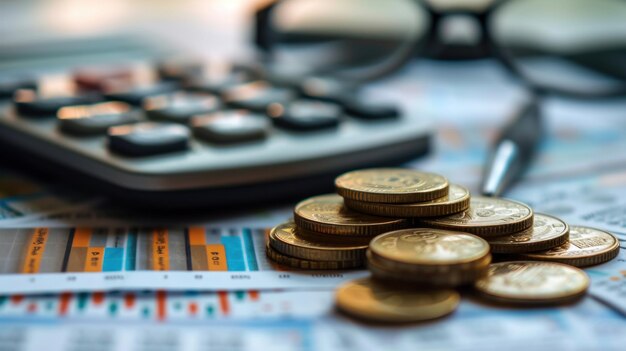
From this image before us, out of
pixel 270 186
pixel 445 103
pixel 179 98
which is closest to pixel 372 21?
pixel 445 103

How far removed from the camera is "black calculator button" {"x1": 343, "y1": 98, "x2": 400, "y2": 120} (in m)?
0.62

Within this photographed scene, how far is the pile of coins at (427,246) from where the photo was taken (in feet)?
1.22

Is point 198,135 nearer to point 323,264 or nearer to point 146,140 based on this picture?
point 146,140

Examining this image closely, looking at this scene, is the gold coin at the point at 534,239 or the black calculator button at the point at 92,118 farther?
the black calculator button at the point at 92,118

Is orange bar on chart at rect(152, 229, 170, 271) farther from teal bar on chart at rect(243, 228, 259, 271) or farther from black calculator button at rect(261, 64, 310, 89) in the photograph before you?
black calculator button at rect(261, 64, 310, 89)

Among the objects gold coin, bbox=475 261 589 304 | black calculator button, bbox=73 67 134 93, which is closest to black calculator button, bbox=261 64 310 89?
black calculator button, bbox=73 67 134 93

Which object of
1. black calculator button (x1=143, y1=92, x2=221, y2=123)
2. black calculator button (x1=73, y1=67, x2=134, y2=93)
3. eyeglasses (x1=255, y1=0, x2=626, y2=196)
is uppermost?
eyeglasses (x1=255, y1=0, x2=626, y2=196)

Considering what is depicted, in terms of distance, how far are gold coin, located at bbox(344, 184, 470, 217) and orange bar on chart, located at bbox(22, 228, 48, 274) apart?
0.55 ft

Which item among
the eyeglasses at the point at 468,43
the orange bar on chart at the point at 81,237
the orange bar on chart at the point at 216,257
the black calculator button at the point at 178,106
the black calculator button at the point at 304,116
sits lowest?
the orange bar on chart at the point at 81,237

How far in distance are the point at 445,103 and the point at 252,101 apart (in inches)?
12.4

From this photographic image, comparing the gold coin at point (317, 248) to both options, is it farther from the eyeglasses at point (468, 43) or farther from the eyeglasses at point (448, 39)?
the eyeglasses at point (448, 39)

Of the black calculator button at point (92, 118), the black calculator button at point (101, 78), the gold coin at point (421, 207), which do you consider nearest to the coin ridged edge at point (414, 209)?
the gold coin at point (421, 207)

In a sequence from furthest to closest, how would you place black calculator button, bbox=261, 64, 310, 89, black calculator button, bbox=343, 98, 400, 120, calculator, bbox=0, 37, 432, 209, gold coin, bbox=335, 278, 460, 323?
black calculator button, bbox=261, 64, 310, 89 → black calculator button, bbox=343, 98, 400, 120 → calculator, bbox=0, 37, 432, 209 → gold coin, bbox=335, 278, 460, 323

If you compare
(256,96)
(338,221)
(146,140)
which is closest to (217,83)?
(256,96)
